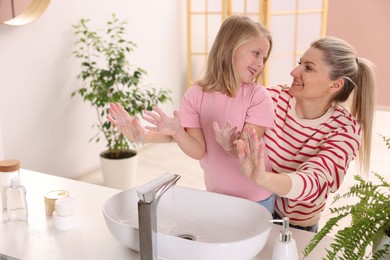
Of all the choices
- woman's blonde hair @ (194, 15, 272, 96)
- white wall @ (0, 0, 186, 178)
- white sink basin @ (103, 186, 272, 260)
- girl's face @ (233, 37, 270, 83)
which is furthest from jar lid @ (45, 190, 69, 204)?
white wall @ (0, 0, 186, 178)

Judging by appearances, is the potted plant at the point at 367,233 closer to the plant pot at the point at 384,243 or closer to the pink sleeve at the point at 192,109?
the plant pot at the point at 384,243

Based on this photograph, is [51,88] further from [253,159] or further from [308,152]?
[253,159]

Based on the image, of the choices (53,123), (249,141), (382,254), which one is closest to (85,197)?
(249,141)

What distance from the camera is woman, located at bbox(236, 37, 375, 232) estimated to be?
1.57 metres

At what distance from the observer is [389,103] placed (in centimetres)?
600

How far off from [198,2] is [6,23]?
87.7 inches

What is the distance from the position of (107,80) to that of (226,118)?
6.47ft

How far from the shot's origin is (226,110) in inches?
68.3

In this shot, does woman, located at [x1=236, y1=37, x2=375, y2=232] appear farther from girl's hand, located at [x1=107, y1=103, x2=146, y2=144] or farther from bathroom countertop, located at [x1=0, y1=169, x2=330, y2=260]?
girl's hand, located at [x1=107, y1=103, x2=146, y2=144]

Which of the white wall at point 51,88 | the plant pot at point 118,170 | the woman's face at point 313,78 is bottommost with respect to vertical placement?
the plant pot at point 118,170

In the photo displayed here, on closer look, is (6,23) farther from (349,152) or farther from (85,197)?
(349,152)

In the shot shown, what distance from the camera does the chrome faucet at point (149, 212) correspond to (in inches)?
44.2

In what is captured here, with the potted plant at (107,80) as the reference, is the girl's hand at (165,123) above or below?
above

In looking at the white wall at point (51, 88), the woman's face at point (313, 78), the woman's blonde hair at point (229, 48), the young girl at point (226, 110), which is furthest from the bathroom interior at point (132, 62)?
the woman's face at point (313, 78)
